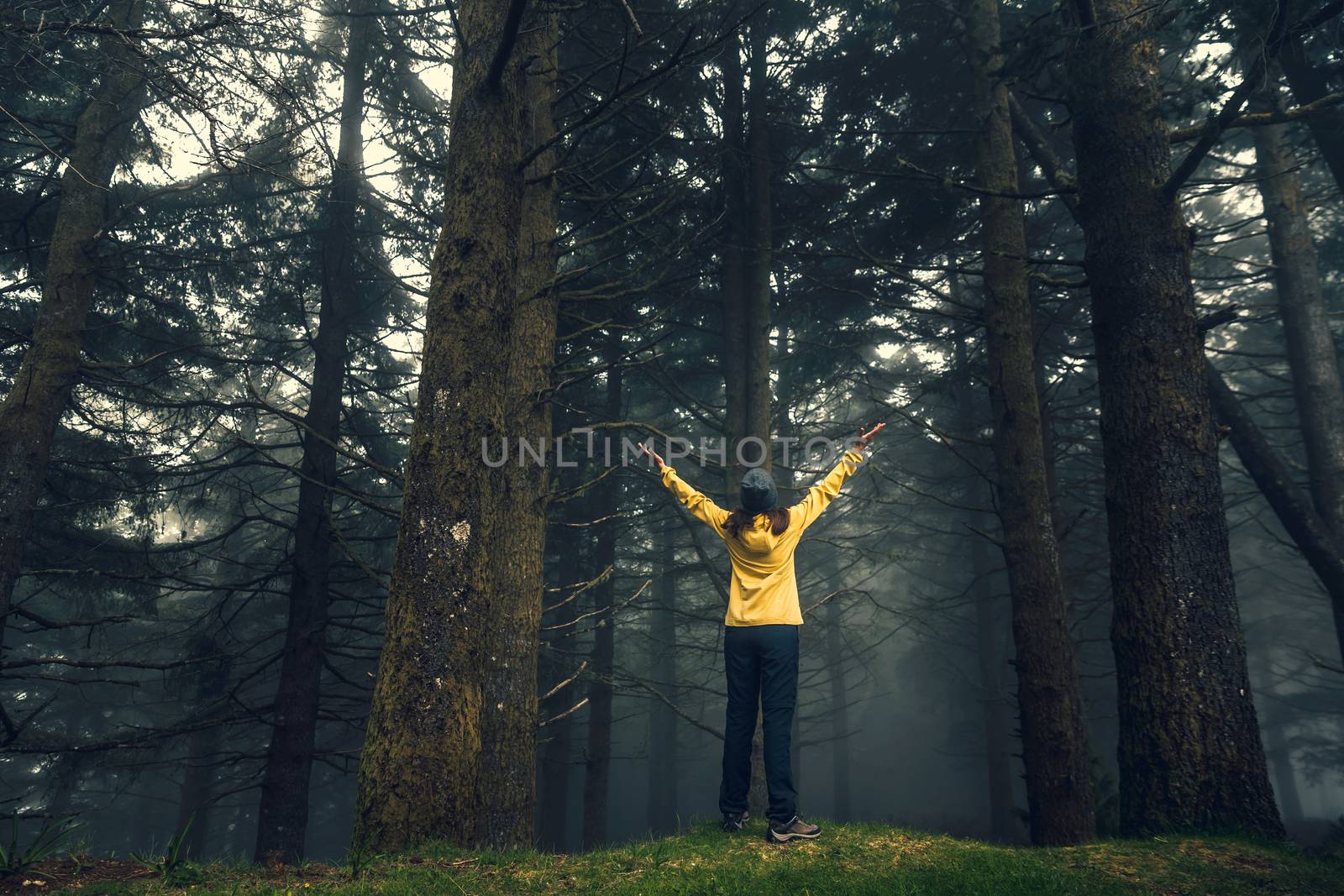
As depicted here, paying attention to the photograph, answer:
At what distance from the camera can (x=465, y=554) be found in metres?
4.68

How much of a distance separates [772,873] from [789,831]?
3.79 feet

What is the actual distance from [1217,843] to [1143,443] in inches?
110

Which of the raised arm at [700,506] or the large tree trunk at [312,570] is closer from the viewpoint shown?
the raised arm at [700,506]

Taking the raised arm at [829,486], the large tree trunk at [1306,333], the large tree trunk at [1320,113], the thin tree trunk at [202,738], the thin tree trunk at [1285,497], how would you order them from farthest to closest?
the large tree trunk at [1306,333] < the thin tree trunk at [202,738] < the large tree trunk at [1320,113] < the thin tree trunk at [1285,497] < the raised arm at [829,486]

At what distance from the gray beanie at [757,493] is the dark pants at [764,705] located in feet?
3.11

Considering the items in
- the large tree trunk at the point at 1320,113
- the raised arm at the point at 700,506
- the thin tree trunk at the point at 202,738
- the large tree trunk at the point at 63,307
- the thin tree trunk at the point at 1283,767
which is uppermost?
the large tree trunk at the point at 1320,113

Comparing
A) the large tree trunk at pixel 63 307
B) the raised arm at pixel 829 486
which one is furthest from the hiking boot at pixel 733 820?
the large tree trunk at pixel 63 307

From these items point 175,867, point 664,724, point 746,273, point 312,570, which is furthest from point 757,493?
point 664,724

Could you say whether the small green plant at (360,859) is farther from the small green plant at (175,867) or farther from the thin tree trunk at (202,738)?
the thin tree trunk at (202,738)

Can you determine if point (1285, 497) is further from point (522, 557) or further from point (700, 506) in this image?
point (522, 557)

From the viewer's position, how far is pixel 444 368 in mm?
4914

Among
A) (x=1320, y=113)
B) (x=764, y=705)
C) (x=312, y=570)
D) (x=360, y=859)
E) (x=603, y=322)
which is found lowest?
(x=360, y=859)

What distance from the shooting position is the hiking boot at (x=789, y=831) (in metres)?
5.04

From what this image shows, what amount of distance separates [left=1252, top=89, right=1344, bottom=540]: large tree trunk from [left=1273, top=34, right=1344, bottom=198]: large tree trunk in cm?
68
